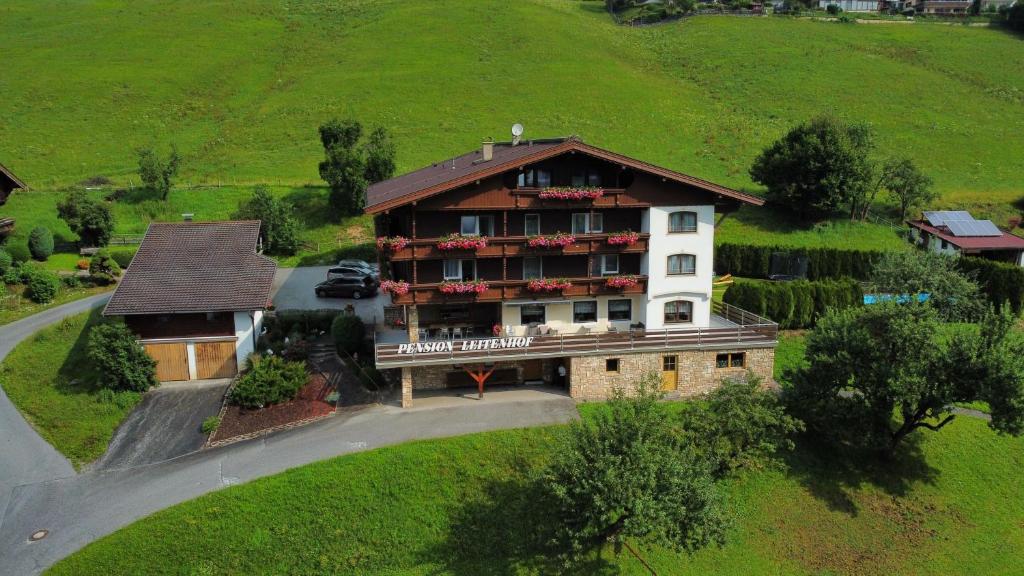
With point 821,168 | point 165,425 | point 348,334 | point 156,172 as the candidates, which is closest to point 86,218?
point 156,172

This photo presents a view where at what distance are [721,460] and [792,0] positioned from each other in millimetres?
134601

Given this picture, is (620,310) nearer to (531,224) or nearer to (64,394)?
(531,224)

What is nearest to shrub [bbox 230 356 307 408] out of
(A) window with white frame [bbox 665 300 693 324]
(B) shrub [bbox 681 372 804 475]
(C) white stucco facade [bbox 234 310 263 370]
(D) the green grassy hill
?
(C) white stucco facade [bbox 234 310 263 370]

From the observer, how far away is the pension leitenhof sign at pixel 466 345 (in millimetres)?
28219

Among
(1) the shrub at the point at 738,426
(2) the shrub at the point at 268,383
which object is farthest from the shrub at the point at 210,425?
(1) the shrub at the point at 738,426

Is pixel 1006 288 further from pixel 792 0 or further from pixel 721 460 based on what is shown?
pixel 792 0

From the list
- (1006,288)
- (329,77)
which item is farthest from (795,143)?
(329,77)

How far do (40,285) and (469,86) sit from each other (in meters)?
55.6

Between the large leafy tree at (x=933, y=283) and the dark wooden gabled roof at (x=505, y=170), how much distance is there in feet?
39.7

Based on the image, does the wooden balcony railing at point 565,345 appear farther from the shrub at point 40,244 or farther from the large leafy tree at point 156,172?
the large leafy tree at point 156,172

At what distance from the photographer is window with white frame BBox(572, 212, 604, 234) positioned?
1240 inches

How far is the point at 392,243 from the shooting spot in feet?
94.1

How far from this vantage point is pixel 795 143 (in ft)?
175

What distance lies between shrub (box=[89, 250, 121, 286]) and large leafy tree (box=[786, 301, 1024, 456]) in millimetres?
39571
